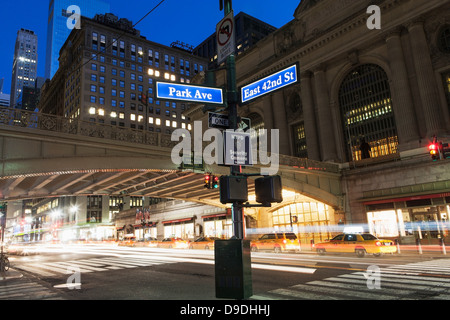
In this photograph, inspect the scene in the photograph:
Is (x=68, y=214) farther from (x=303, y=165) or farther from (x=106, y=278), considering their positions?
(x=106, y=278)

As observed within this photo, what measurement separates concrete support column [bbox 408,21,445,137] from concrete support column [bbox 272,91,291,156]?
58.5ft

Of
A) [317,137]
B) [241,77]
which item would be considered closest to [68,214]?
[241,77]

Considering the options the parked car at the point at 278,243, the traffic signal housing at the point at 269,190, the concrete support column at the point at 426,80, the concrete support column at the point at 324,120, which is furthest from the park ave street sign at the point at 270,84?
the concrete support column at the point at 324,120

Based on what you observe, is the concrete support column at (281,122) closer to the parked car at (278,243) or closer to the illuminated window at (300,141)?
the illuminated window at (300,141)

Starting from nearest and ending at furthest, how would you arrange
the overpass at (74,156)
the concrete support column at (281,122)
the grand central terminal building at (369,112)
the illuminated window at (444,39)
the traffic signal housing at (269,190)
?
the traffic signal housing at (269,190), the overpass at (74,156), the grand central terminal building at (369,112), the illuminated window at (444,39), the concrete support column at (281,122)

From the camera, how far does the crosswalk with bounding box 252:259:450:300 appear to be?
355 inches

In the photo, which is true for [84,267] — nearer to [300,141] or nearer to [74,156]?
[74,156]

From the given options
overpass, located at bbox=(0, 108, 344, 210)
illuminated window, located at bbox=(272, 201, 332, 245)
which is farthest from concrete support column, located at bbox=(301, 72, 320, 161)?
overpass, located at bbox=(0, 108, 344, 210)

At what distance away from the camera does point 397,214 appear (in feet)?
102

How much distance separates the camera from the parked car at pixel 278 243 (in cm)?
2936

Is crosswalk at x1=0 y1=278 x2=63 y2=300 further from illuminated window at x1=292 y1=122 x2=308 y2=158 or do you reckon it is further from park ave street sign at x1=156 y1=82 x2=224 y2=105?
illuminated window at x1=292 y1=122 x2=308 y2=158

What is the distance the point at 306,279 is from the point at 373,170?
24035 mm

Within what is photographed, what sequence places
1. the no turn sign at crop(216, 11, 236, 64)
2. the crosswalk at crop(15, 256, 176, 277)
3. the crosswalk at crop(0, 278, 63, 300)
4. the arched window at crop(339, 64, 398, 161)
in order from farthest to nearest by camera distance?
the arched window at crop(339, 64, 398, 161) < the crosswalk at crop(15, 256, 176, 277) < the crosswalk at crop(0, 278, 63, 300) < the no turn sign at crop(216, 11, 236, 64)

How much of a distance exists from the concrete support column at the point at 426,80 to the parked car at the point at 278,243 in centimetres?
1574
